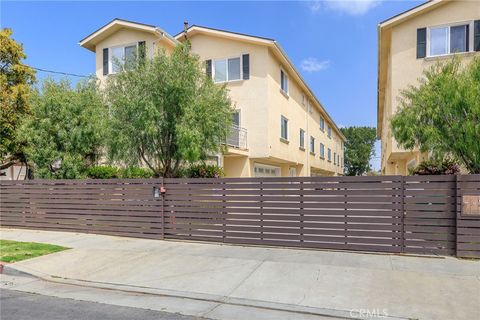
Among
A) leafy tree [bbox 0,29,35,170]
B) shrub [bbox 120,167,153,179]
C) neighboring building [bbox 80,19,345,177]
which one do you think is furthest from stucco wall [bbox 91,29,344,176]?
shrub [bbox 120,167,153,179]

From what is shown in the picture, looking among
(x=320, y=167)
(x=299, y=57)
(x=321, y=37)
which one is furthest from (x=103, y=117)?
(x=320, y=167)

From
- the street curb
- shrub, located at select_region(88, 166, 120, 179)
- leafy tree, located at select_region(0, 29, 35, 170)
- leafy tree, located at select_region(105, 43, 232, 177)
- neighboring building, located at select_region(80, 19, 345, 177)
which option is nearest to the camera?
the street curb

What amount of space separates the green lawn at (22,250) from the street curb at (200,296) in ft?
2.51

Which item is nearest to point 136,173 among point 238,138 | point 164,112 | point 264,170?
point 164,112

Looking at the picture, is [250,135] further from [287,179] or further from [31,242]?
[31,242]

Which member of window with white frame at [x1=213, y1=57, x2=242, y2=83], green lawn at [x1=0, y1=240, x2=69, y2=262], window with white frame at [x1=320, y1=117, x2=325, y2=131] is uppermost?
window with white frame at [x1=213, y1=57, x2=242, y2=83]

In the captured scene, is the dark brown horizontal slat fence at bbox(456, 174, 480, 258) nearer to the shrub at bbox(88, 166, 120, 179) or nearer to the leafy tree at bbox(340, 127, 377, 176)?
the shrub at bbox(88, 166, 120, 179)

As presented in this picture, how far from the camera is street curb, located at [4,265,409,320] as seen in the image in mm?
5004

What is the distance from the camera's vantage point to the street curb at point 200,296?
500cm

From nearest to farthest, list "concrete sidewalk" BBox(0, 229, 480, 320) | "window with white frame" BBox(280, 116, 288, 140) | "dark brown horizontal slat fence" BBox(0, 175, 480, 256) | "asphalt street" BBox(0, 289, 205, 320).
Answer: "asphalt street" BBox(0, 289, 205, 320) < "concrete sidewalk" BBox(0, 229, 480, 320) < "dark brown horizontal slat fence" BBox(0, 175, 480, 256) < "window with white frame" BBox(280, 116, 288, 140)

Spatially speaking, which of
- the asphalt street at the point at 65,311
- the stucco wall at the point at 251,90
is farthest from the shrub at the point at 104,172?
the asphalt street at the point at 65,311

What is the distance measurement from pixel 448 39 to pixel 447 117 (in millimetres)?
6425

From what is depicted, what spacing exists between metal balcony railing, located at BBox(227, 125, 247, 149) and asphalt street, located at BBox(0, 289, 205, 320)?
37.0 feet

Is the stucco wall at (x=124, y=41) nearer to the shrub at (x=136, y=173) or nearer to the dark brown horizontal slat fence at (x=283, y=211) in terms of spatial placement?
the shrub at (x=136, y=173)
